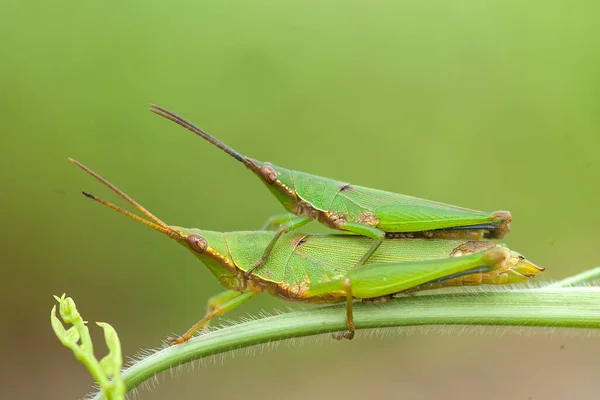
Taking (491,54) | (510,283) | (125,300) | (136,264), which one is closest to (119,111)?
(136,264)

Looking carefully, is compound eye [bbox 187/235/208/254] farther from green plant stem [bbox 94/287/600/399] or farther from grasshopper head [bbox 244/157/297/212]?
green plant stem [bbox 94/287/600/399]

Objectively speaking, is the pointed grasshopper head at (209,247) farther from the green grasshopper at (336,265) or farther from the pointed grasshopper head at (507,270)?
the pointed grasshopper head at (507,270)

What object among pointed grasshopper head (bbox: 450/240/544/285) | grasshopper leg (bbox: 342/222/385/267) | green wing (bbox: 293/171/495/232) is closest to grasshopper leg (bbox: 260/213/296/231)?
green wing (bbox: 293/171/495/232)

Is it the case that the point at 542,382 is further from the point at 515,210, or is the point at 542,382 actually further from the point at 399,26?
the point at 399,26

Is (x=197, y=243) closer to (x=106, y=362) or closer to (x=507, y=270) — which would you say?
(x=106, y=362)

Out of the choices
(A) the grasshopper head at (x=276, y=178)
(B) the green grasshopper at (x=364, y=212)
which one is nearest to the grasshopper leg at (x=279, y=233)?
(B) the green grasshopper at (x=364, y=212)
